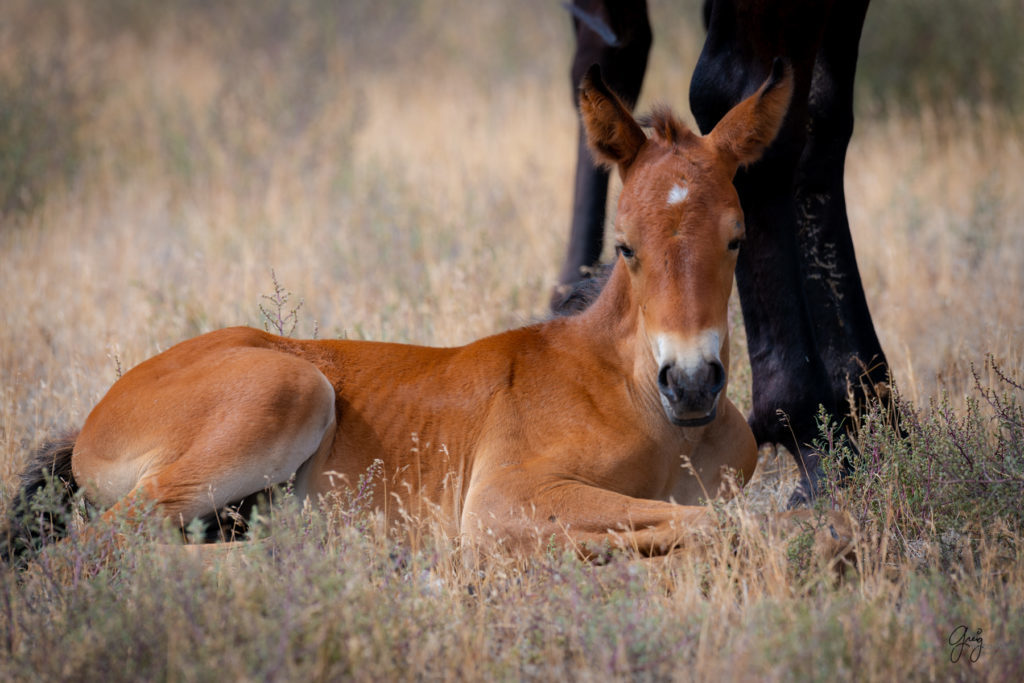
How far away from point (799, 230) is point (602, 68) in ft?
5.70

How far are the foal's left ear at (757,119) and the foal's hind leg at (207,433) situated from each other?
1.67 metres

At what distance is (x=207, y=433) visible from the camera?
343cm

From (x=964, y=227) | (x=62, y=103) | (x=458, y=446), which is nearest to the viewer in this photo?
(x=458, y=446)

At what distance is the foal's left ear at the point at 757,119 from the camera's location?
3.32 meters

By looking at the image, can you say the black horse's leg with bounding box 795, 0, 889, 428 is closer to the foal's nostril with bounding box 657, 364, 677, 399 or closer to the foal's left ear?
the foal's left ear

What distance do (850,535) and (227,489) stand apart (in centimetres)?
206

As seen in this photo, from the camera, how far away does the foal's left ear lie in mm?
3324

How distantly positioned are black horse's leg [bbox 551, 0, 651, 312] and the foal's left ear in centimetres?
176

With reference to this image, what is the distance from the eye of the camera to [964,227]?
706 centimetres

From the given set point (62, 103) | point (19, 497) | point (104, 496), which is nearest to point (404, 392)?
point (104, 496)

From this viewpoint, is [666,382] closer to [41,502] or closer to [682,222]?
[682,222]

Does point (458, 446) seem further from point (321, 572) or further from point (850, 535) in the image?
point (850, 535)
